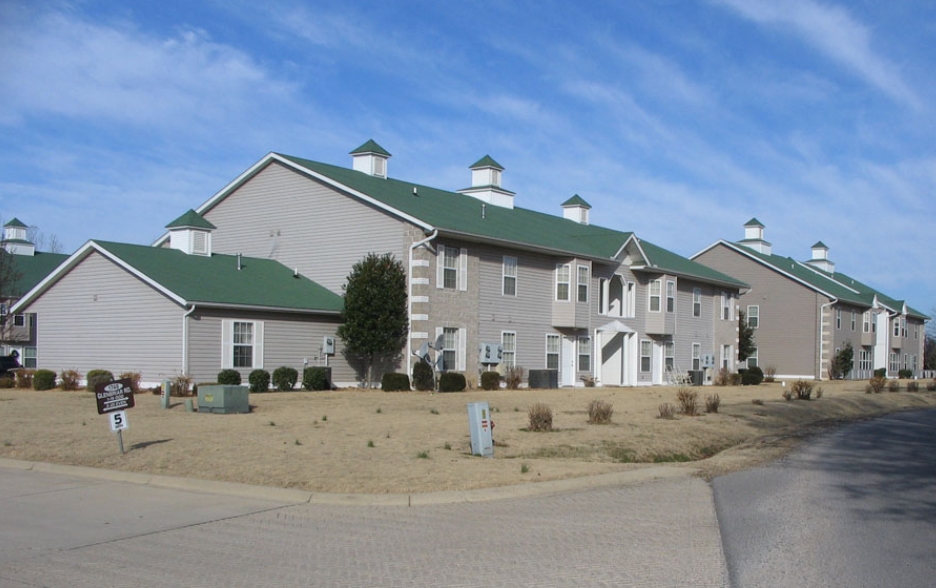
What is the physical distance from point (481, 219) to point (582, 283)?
215 inches

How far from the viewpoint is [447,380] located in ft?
106

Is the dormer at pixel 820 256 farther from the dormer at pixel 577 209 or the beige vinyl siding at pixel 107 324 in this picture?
the beige vinyl siding at pixel 107 324

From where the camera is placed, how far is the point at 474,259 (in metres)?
35.2

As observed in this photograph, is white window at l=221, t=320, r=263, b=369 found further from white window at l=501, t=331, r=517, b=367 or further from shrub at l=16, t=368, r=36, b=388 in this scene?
white window at l=501, t=331, r=517, b=367

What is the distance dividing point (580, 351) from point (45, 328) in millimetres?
20979

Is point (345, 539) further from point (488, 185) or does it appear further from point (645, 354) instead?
point (645, 354)

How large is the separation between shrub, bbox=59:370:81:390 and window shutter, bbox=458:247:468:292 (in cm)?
1320

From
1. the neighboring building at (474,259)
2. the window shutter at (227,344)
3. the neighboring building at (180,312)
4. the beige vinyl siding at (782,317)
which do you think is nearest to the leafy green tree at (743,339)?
the beige vinyl siding at (782,317)

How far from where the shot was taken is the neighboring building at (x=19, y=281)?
171ft

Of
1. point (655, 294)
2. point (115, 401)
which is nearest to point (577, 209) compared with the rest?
point (655, 294)

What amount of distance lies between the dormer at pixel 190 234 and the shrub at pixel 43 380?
20.1 feet

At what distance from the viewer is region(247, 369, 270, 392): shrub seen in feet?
97.9

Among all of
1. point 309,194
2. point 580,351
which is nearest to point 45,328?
point 309,194

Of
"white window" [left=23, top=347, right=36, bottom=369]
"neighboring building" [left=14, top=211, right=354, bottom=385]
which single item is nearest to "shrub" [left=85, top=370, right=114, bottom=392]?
"neighboring building" [left=14, top=211, right=354, bottom=385]
